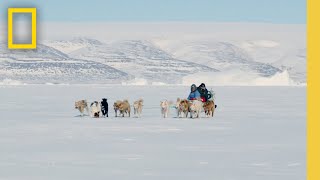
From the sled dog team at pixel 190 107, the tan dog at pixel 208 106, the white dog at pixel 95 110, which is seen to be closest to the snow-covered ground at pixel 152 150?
the sled dog team at pixel 190 107

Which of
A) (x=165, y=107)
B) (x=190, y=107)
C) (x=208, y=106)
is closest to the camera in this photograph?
(x=190, y=107)

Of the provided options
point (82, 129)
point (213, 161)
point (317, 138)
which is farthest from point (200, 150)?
point (82, 129)

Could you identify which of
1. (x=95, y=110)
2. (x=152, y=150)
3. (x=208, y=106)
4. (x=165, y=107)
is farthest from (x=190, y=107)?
(x=152, y=150)

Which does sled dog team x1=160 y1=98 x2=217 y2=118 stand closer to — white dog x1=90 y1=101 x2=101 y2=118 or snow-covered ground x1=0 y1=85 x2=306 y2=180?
snow-covered ground x1=0 y1=85 x2=306 y2=180

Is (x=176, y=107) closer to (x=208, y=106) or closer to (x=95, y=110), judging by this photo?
(x=208, y=106)

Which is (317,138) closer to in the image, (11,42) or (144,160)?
(144,160)

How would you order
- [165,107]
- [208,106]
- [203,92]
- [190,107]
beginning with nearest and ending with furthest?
[190,107] → [203,92] → [208,106] → [165,107]

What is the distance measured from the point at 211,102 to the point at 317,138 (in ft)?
37.7

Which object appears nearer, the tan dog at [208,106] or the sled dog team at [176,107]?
the sled dog team at [176,107]

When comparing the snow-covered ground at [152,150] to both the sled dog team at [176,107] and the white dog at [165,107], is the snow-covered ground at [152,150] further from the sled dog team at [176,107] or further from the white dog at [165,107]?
the white dog at [165,107]

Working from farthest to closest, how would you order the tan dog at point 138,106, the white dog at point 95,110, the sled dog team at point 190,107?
the tan dog at point 138,106 < the white dog at point 95,110 < the sled dog team at point 190,107

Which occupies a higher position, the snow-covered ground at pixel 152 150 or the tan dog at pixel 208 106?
the tan dog at pixel 208 106

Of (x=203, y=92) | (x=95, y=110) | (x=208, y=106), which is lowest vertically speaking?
(x=95, y=110)

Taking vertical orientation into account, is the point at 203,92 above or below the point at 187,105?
above
